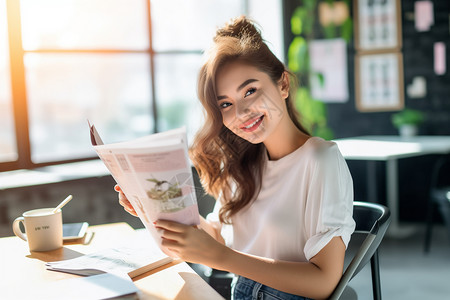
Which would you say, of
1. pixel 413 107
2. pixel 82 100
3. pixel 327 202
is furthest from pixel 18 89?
pixel 413 107

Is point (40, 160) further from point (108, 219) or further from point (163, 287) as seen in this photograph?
point (163, 287)

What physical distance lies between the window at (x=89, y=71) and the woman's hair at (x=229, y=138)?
1.80 meters

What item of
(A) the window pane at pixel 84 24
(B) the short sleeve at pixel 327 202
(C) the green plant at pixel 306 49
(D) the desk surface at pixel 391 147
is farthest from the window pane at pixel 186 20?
(B) the short sleeve at pixel 327 202

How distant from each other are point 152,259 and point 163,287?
15cm

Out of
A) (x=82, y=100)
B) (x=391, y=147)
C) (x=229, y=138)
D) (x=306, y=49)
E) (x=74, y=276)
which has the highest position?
(x=306, y=49)

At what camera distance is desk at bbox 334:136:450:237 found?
3377 mm

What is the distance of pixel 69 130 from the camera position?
11.1 ft

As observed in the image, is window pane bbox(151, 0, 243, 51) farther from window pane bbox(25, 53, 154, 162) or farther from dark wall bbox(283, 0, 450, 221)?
dark wall bbox(283, 0, 450, 221)

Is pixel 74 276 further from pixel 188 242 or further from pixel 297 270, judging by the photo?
pixel 297 270

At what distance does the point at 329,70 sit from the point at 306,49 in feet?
1.10

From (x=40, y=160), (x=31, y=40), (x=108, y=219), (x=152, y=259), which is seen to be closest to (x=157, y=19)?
(x=31, y=40)

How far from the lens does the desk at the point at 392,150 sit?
338 centimetres

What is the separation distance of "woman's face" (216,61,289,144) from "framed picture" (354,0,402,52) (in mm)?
3391

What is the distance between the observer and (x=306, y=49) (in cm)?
443
